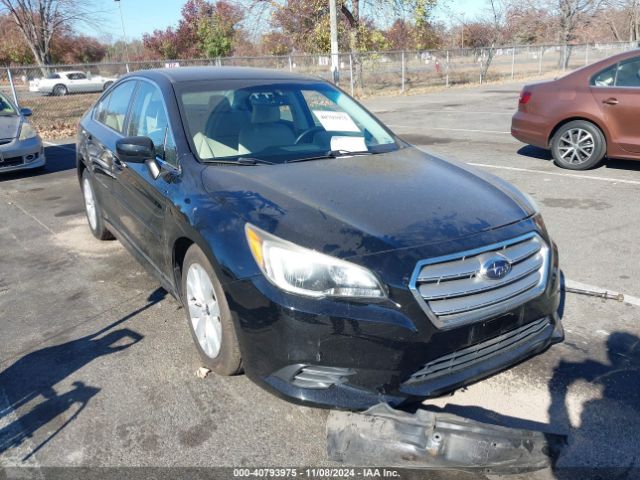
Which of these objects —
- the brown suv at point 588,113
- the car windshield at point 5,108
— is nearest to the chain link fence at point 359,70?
the car windshield at point 5,108

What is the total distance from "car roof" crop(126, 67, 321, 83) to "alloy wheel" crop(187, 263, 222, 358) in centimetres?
159

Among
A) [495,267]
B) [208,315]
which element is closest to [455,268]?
[495,267]

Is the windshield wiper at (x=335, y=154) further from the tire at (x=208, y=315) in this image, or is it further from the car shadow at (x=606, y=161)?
the car shadow at (x=606, y=161)

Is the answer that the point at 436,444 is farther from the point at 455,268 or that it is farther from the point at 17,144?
the point at 17,144

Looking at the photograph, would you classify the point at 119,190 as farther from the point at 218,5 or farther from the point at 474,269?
the point at 218,5

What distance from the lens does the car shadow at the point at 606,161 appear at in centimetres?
775

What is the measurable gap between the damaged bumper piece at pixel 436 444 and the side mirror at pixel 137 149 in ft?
6.79

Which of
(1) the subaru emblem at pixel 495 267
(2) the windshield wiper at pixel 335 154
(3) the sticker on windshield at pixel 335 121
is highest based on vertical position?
(3) the sticker on windshield at pixel 335 121

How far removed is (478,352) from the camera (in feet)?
8.16

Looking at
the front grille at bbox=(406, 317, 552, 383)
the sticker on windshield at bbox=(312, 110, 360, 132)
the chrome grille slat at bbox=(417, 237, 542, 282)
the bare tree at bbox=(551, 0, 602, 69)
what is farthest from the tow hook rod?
the bare tree at bbox=(551, 0, 602, 69)

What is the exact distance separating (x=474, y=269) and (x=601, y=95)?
6.06m

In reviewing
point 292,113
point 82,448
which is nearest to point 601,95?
point 292,113

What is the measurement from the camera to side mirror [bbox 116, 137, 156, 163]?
3.32 metres

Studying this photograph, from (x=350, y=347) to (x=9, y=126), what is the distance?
27.6 ft
